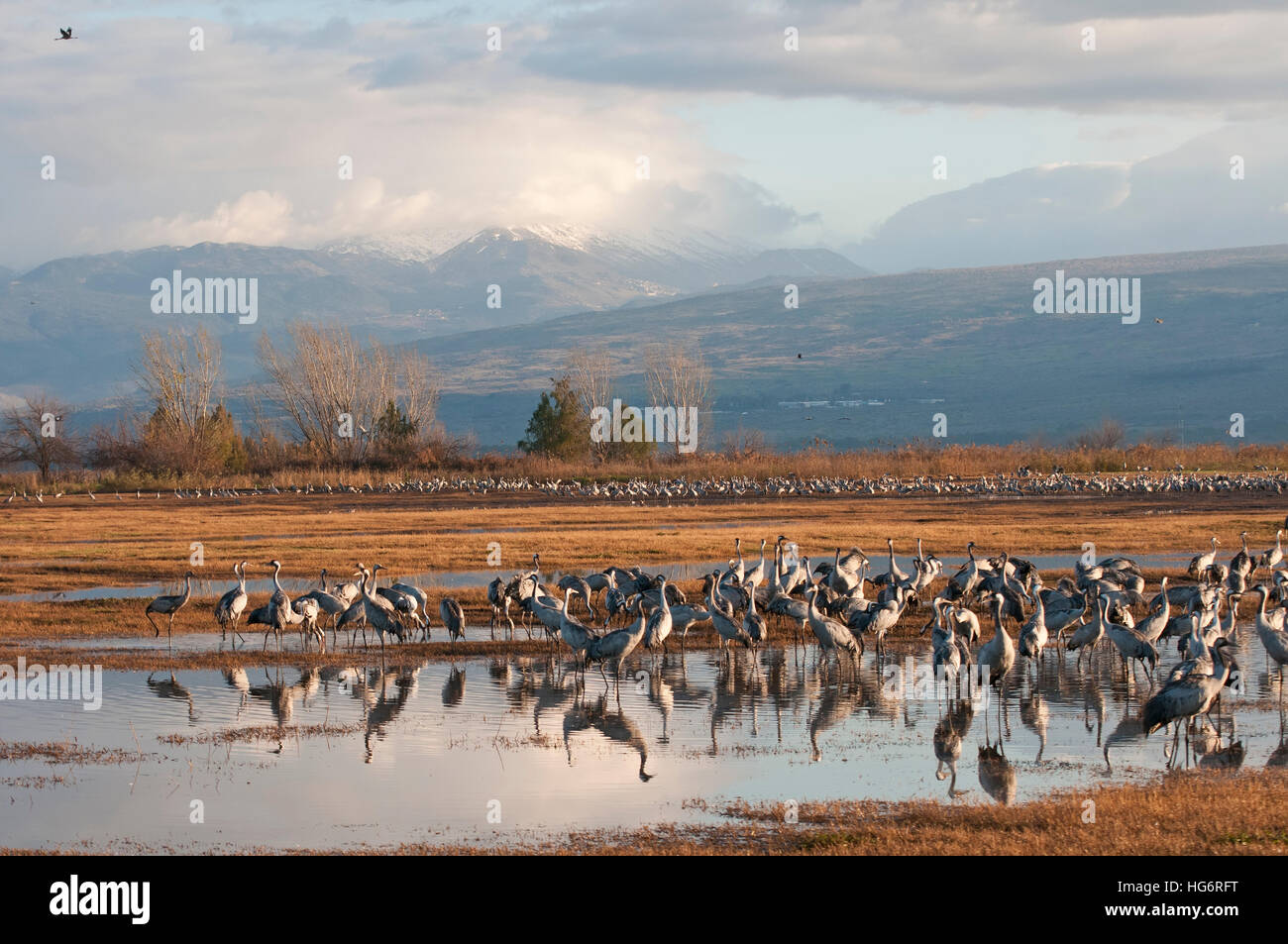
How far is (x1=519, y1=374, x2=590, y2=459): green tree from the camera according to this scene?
78500 millimetres

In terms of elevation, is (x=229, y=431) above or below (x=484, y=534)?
above

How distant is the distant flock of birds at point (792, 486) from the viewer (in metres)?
54.8

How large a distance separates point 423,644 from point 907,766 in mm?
9037

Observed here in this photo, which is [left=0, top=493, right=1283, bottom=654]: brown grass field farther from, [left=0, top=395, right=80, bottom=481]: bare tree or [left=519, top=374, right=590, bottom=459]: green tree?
[left=519, top=374, right=590, bottom=459]: green tree

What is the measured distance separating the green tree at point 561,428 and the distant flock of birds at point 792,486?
8570mm

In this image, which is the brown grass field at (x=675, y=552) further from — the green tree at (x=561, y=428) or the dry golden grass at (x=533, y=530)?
the green tree at (x=561, y=428)

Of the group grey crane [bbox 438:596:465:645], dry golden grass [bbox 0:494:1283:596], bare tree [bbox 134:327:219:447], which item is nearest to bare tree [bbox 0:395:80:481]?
bare tree [bbox 134:327:219:447]

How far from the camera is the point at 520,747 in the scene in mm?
13734

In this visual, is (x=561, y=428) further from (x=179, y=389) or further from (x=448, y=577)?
(x=448, y=577)

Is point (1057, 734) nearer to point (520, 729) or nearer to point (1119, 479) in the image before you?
point (520, 729)

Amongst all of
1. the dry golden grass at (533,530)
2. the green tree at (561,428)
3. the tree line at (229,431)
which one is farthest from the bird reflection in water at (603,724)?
the tree line at (229,431)

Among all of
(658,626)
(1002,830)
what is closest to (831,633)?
(658,626)

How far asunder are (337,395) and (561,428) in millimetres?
17106

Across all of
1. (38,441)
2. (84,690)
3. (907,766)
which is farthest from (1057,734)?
(38,441)
